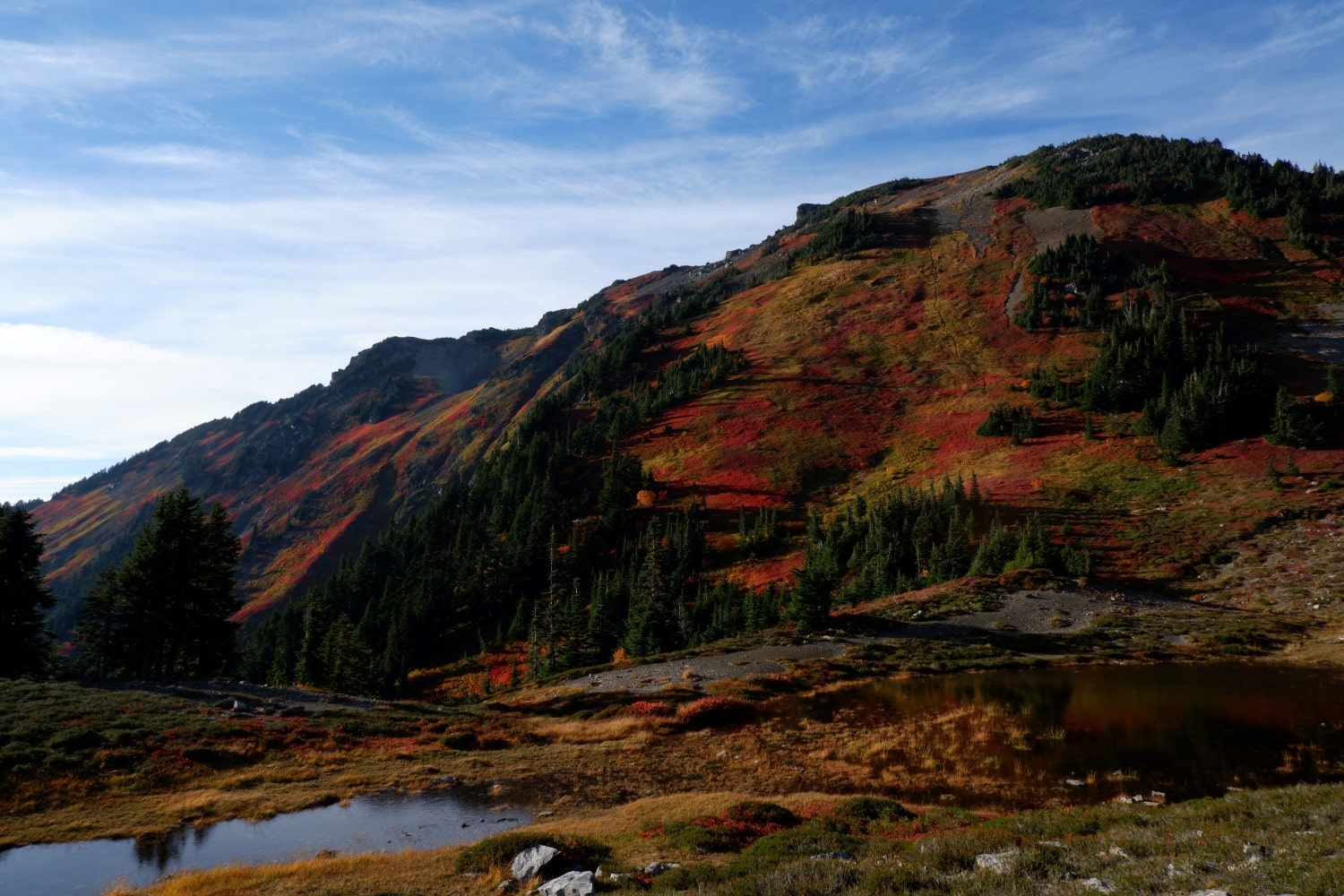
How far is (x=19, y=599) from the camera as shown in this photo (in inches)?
1800

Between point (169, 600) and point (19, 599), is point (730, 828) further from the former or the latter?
point (19, 599)

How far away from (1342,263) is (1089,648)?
140 m

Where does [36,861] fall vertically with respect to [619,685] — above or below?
above

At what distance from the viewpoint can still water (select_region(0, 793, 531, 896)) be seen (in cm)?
1797

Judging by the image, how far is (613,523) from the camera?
105m

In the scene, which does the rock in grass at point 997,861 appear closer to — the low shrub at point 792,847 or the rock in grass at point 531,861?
the low shrub at point 792,847

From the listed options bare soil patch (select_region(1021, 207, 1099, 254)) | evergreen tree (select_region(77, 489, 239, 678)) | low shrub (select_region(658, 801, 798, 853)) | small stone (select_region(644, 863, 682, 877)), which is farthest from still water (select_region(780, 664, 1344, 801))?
bare soil patch (select_region(1021, 207, 1099, 254))

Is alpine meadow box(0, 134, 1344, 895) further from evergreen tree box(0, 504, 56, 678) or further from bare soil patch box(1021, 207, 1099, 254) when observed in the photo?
bare soil patch box(1021, 207, 1099, 254)

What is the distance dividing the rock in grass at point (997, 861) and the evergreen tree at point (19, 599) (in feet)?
195

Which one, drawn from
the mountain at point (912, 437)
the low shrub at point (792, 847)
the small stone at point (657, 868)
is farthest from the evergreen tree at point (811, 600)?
the small stone at point (657, 868)

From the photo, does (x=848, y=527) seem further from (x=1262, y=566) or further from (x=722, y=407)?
(x=722, y=407)

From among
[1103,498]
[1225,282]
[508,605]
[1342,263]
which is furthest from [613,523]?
[1342,263]

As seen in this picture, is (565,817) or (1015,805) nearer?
(1015,805)

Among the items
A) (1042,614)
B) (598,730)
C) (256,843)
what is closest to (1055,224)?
(1042,614)
